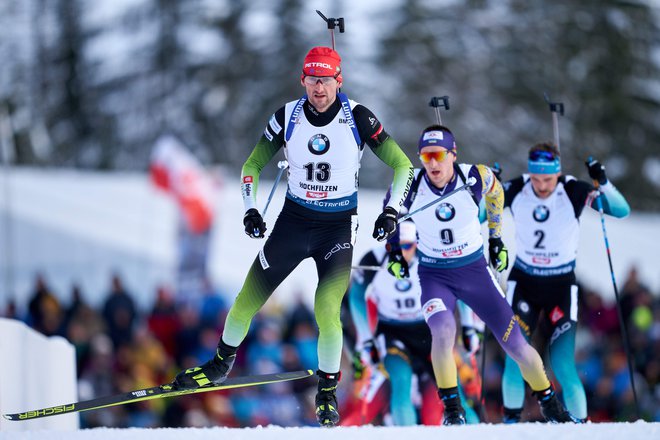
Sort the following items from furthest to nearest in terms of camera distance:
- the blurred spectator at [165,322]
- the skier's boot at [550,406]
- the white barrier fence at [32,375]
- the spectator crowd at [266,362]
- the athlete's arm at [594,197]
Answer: the blurred spectator at [165,322], the spectator crowd at [266,362], the athlete's arm at [594,197], the white barrier fence at [32,375], the skier's boot at [550,406]

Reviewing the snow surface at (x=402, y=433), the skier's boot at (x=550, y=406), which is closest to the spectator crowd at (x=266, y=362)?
the skier's boot at (x=550, y=406)

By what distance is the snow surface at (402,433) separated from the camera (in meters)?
6.14

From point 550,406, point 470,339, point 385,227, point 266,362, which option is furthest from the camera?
point 266,362

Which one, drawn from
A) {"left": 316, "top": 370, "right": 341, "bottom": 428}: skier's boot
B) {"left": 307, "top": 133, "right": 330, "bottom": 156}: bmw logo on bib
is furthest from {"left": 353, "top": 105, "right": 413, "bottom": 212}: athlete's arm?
{"left": 316, "top": 370, "right": 341, "bottom": 428}: skier's boot

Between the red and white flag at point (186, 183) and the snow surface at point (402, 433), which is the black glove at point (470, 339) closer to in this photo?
the snow surface at point (402, 433)

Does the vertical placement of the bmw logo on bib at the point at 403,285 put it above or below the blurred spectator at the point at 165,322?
below

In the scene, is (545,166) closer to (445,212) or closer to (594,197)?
(594,197)

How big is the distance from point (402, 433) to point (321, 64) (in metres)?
2.56

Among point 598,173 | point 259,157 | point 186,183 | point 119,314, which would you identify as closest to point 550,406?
point 598,173

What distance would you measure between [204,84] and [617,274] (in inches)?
717

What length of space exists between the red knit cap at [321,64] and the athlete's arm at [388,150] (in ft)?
0.99

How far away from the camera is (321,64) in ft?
24.7

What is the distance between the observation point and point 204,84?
1291 inches

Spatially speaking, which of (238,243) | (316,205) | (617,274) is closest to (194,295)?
(238,243)
